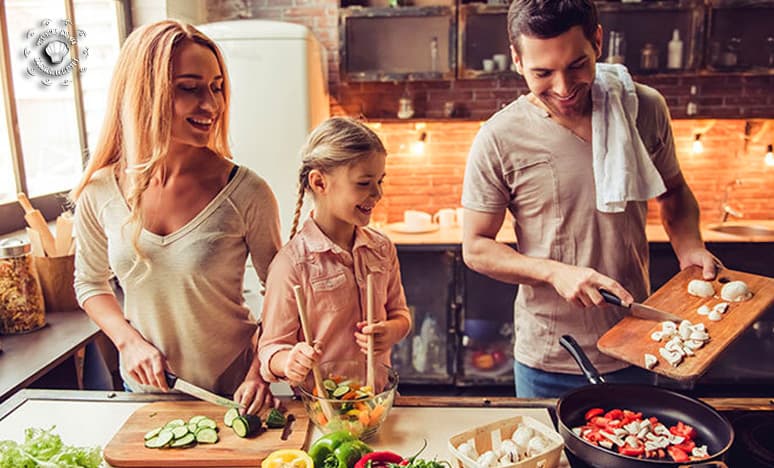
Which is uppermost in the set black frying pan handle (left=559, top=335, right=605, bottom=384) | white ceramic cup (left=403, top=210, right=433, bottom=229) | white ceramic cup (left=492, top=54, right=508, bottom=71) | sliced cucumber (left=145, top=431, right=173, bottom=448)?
white ceramic cup (left=492, top=54, right=508, bottom=71)

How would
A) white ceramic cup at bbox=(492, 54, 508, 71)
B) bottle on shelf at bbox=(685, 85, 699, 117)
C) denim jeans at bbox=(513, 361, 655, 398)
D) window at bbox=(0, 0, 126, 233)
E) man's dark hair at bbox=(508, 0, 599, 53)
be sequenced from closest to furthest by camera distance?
man's dark hair at bbox=(508, 0, 599, 53)
denim jeans at bbox=(513, 361, 655, 398)
window at bbox=(0, 0, 126, 233)
white ceramic cup at bbox=(492, 54, 508, 71)
bottle on shelf at bbox=(685, 85, 699, 117)

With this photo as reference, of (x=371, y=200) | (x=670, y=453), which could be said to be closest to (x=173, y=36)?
(x=371, y=200)

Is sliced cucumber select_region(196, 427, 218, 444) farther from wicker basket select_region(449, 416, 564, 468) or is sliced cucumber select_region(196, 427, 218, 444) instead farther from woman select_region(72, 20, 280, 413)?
wicker basket select_region(449, 416, 564, 468)

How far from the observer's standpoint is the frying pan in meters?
1.12

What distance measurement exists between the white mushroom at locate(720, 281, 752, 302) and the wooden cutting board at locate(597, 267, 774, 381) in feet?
0.04

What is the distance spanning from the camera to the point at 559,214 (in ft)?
5.36

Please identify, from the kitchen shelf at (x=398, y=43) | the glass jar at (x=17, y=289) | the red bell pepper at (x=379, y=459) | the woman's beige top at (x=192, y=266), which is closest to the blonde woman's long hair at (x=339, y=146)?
the woman's beige top at (x=192, y=266)

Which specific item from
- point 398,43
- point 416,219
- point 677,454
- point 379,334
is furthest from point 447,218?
point 677,454

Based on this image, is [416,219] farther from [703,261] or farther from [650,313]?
[650,313]

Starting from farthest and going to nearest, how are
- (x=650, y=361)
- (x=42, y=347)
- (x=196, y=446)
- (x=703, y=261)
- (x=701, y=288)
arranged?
(x=42, y=347), (x=703, y=261), (x=701, y=288), (x=650, y=361), (x=196, y=446)

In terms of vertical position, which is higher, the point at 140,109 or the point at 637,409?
the point at 140,109

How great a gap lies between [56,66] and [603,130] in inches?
97.2

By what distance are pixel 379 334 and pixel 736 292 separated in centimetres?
87

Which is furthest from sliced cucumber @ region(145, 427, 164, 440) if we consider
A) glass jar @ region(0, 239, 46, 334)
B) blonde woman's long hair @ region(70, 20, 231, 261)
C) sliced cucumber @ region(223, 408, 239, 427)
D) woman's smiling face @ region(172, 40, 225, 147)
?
glass jar @ region(0, 239, 46, 334)
